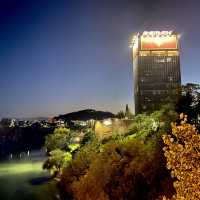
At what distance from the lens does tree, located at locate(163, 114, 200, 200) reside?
9.02 metres

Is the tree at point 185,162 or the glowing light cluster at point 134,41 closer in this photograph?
the tree at point 185,162

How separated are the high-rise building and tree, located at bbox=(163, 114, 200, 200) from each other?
14092 cm

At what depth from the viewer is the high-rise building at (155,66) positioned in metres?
152

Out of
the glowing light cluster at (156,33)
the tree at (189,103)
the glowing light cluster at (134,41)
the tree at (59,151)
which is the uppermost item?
the glowing light cluster at (156,33)

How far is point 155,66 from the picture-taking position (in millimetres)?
154875

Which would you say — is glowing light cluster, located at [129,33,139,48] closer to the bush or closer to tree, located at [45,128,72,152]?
tree, located at [45,128,72,152]

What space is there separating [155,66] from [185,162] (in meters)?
148

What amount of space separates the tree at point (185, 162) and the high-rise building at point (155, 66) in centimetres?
14092

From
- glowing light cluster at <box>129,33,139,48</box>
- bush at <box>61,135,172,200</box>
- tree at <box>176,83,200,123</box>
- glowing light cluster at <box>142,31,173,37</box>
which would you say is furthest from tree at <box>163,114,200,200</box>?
glowing light cluster at <box>129,33,139,48</box>

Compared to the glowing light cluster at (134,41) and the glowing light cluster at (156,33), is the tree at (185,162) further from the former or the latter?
the glowing light cluster at (134,41)

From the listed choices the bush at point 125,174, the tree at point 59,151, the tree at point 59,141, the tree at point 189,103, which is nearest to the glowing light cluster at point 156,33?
the tree at point 59,151

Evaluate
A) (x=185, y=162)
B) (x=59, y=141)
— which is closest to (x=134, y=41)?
(x=59, y=141)

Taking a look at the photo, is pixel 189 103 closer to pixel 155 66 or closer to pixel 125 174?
pixel 125 174

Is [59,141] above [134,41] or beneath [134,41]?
beneath
